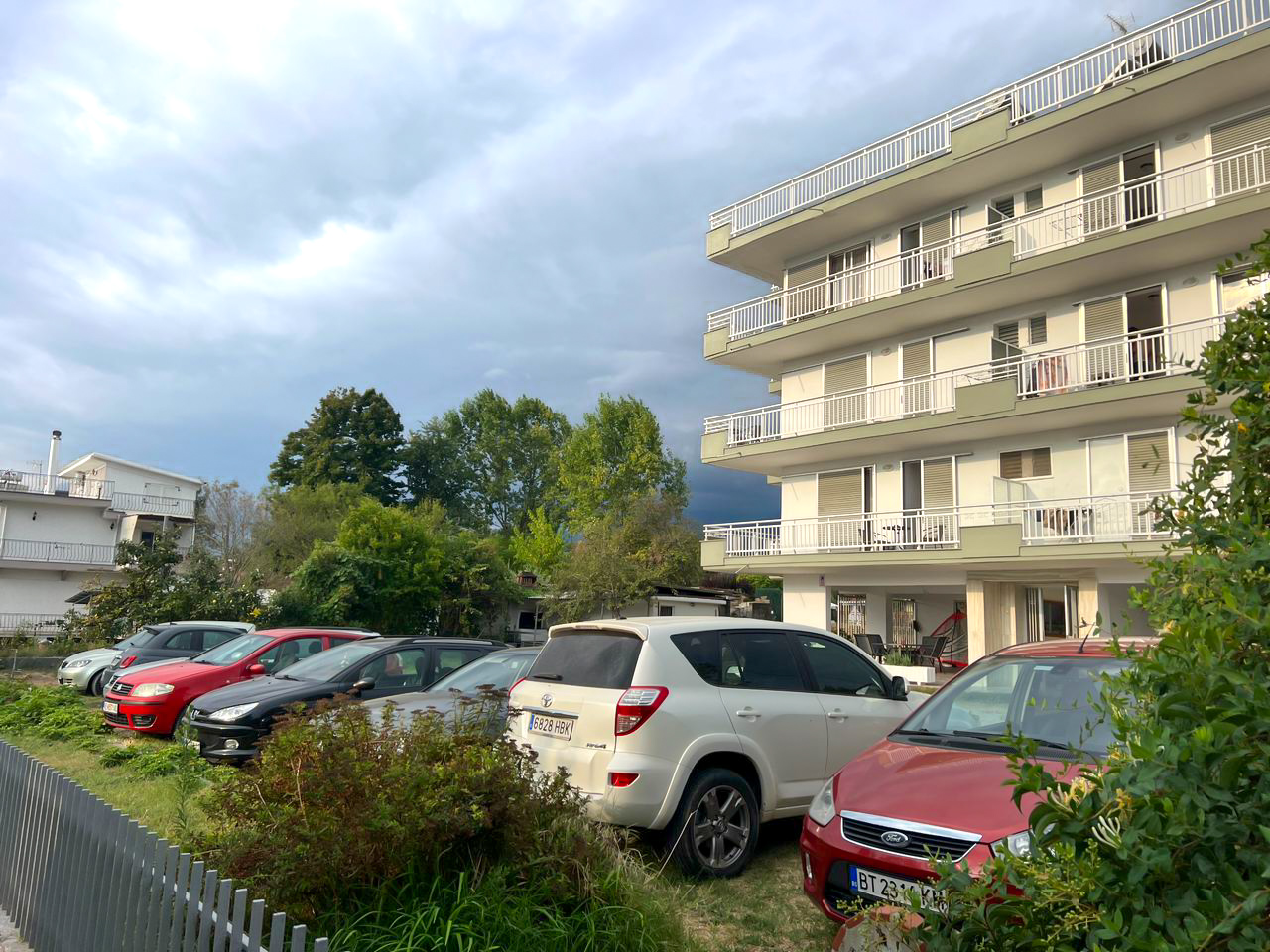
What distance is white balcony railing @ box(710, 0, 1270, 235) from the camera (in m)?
18.3

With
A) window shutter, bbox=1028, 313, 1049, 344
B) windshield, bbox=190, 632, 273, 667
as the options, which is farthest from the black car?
window shutter, bbox=1028, 313, 1049, 344

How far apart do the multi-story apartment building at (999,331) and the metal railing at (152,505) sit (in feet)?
117

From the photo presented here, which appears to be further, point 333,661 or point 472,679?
point 333,661

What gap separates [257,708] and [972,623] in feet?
58.2

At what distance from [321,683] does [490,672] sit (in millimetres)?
2233

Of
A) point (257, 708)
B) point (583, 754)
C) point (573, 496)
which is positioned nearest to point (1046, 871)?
point (583, 754)

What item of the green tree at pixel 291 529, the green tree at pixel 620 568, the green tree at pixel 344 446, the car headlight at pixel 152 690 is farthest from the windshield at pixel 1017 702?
the green tree at pixel 344 446

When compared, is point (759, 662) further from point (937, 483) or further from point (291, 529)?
point (291, 529)

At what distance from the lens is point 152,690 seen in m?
12.1

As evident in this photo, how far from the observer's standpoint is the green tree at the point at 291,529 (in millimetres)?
52438

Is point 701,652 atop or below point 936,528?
below

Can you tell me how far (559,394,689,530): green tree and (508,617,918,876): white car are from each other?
4182 cm

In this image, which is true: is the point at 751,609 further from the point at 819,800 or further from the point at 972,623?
the point at 819,800

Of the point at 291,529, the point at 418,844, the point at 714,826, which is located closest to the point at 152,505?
the point at 291,529
